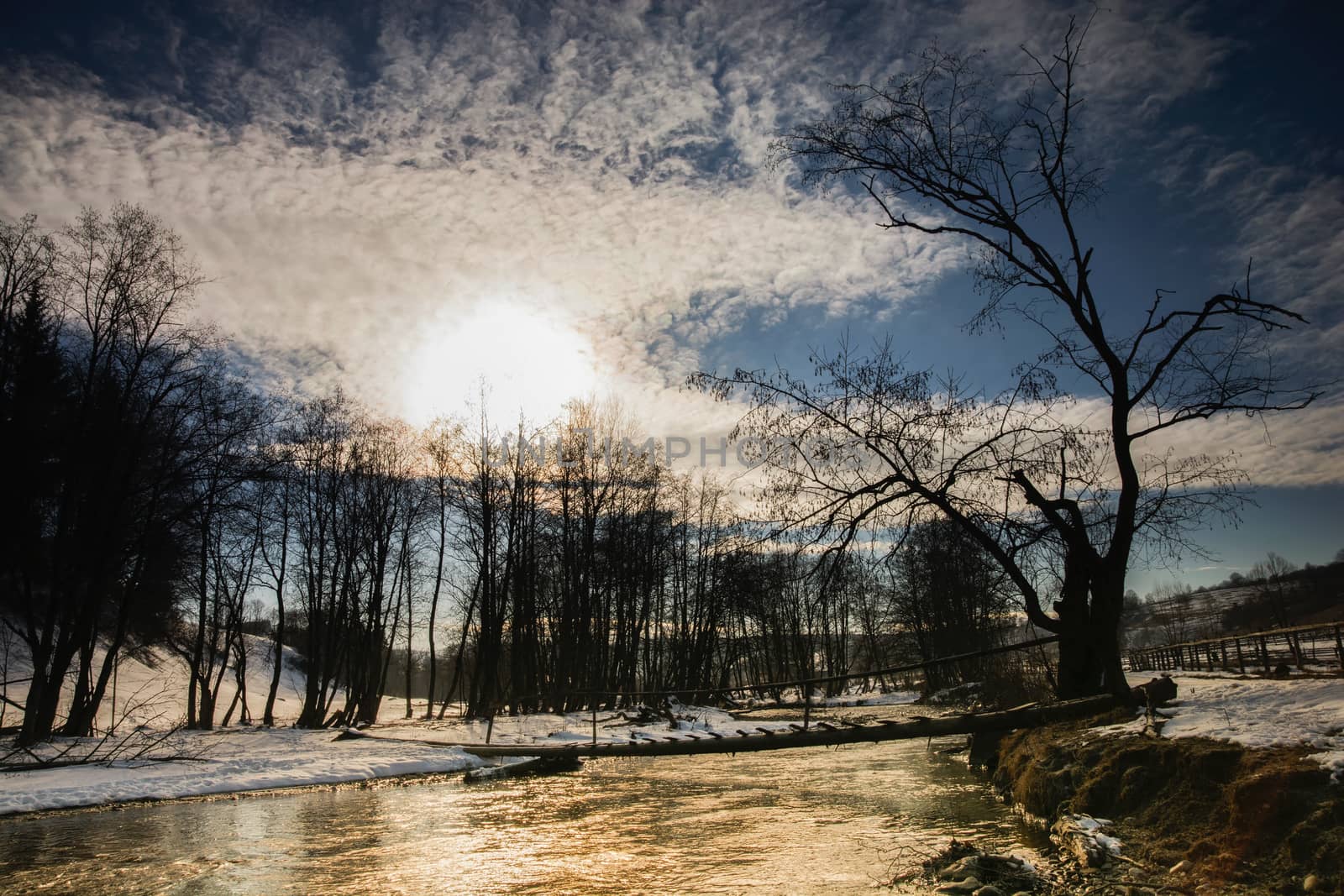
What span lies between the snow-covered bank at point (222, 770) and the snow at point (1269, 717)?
1497 cm

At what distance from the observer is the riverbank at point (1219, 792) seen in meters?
4.41

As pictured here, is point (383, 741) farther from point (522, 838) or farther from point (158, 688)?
point (158, 688)

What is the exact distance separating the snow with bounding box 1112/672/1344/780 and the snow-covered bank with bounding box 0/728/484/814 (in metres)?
15.0

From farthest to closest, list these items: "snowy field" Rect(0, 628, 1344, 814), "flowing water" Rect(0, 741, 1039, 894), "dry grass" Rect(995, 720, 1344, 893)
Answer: "flowing water" Rect(0, 741, 1039, 894) < "snowy field" Rect(0, 628, 1344, 814) < "dry grass" Rect(995, 720, 1344, 893)

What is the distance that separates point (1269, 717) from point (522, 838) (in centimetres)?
821

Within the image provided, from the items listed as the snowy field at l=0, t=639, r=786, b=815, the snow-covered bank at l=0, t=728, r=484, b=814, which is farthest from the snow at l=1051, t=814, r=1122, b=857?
the snow-covered bank at l=0, t=728, r=484, b=814

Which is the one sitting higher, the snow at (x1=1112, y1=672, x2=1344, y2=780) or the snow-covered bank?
the snow at (x1=1112, y1=672, x2=1344, y2=780)

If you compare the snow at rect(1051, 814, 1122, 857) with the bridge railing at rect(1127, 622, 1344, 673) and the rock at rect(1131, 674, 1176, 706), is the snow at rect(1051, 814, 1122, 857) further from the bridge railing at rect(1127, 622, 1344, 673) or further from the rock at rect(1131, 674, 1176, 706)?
the bridge railing at rect(1127, 622, 1344, 673)

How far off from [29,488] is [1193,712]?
28.6 m

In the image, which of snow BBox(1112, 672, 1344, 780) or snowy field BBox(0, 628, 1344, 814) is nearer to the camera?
snow BBox(1112, 672, 1344, 780)

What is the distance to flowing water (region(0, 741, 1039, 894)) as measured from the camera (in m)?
7.12

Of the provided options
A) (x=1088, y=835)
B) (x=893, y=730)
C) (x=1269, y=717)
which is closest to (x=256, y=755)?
(x=893, y=730)

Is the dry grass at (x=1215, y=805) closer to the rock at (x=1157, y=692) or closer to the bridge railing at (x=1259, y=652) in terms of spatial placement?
the rock at (x=1157, y=692)

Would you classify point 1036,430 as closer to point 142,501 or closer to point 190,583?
point 142,501
